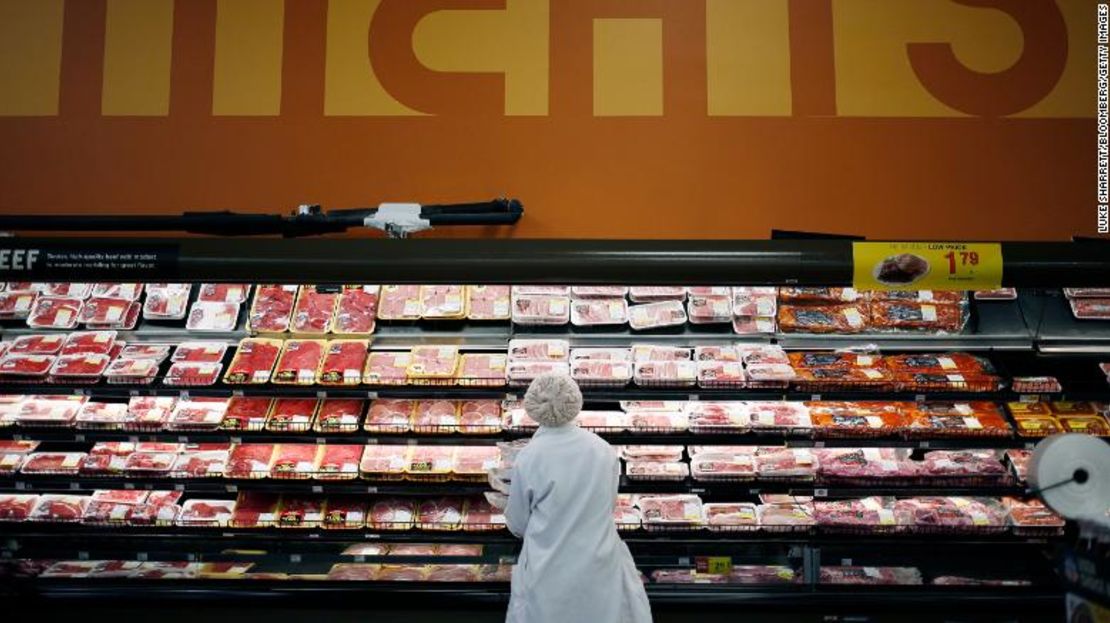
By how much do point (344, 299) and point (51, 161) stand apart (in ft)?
7.14

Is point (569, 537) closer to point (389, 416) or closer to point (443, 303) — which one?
point (389, 416)

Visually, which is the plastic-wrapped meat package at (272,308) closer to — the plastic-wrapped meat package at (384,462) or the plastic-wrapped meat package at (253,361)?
the plastic-wrapped meat package at (253,361)

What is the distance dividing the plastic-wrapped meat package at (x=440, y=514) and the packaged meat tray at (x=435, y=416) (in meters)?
0.46

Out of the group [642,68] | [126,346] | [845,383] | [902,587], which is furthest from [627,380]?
[126,346]

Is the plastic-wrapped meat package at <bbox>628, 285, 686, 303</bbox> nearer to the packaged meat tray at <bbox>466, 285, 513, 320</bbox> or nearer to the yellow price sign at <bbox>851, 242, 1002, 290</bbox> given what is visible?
the packaged meat tray at <bbox>466, 285, 513, 320</bbox>

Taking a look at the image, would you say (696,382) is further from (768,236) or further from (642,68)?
(642,68)

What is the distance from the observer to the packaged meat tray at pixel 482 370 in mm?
4691

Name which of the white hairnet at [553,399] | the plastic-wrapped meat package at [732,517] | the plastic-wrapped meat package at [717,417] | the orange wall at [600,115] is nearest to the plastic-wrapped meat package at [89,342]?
the orange wall at [600,115]

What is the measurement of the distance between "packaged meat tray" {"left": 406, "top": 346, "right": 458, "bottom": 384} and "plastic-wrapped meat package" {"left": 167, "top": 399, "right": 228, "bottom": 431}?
107 cm

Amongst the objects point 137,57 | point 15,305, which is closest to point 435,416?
point 15,305

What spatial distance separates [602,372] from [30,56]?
4221 mm

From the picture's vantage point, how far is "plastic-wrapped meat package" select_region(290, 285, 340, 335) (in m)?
5.04

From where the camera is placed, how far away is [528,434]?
15.4ft

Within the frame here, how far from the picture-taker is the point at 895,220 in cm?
542
